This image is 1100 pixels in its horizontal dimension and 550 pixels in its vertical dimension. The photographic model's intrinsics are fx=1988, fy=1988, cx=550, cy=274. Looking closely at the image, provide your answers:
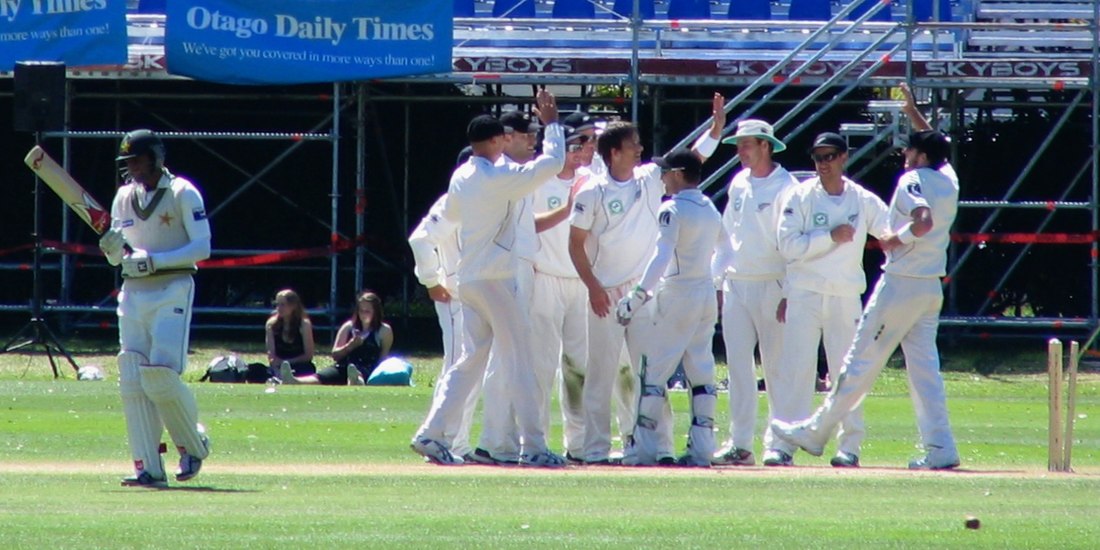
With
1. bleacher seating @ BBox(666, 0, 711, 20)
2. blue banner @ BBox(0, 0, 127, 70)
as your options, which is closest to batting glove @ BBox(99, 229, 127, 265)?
blue banner @ BBox(0, 0, 127, 70)

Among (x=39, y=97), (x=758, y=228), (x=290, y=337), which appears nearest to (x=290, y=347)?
(x=290, y=337)

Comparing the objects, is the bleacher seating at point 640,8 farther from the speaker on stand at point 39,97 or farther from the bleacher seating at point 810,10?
the speaker on stand at point 39,97

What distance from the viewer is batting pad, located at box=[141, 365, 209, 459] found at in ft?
33.3

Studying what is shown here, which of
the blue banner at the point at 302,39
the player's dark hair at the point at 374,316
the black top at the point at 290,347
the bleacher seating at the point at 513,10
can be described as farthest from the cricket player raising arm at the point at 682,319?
the bleacher seating at the point at 513,10

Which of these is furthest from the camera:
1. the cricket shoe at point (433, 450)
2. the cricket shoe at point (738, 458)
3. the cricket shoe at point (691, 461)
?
the cricket shoe at point (738, 458)

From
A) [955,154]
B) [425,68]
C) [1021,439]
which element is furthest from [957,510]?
[955,154]

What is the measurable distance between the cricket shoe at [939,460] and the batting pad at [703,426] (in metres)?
1.20

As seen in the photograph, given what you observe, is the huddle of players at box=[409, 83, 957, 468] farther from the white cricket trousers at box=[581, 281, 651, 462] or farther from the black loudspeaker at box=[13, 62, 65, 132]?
the black loudspeaker at box=[13, 62, 65, 132]

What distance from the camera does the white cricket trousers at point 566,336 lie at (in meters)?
11.9

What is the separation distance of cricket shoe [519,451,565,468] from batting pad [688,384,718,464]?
79 centimetres

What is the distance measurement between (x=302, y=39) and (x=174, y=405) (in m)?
10.6

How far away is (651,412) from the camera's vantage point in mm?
11516

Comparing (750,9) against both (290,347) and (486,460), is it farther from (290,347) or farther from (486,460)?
(486,460)

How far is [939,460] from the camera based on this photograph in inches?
451
